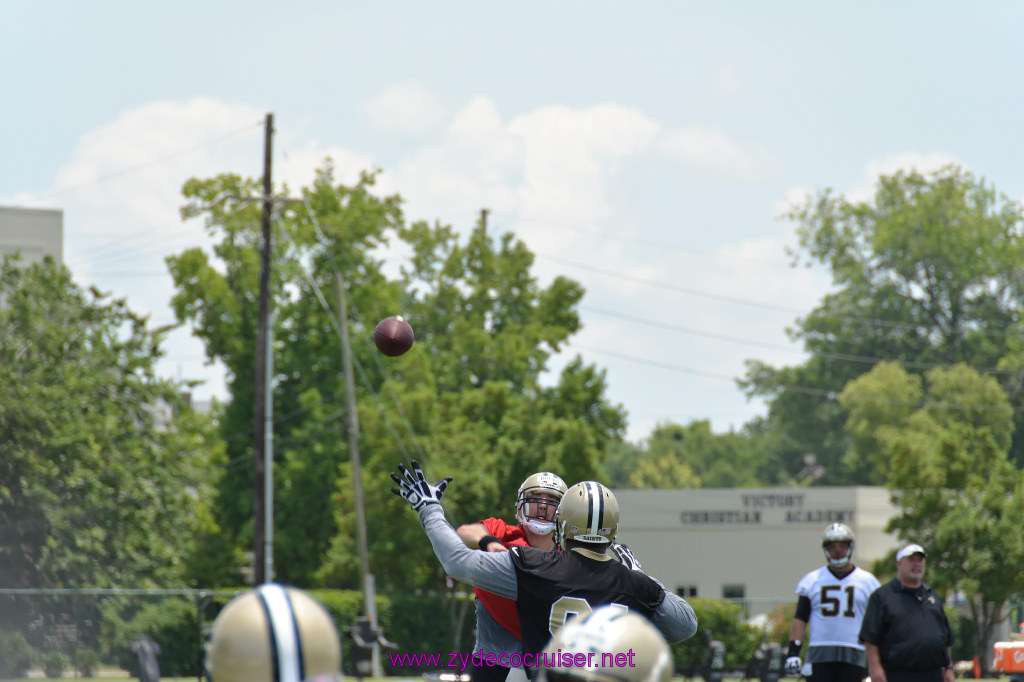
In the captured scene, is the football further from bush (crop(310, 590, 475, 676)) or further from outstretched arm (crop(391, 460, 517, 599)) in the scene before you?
bush (crop(310, 590, 475, 676))

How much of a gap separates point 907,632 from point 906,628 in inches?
1.2

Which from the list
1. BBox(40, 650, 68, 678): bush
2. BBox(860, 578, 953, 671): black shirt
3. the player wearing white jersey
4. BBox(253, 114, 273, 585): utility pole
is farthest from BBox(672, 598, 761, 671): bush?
BBox(860, 578, 953, 671): black shirt

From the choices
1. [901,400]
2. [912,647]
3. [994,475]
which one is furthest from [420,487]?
[901,400]

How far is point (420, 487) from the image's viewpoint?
559 centimetres

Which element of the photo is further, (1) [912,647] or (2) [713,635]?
(2) [713,635]

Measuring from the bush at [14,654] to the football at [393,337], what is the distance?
14.4m

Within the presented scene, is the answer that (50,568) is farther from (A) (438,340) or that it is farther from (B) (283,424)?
(A) (438,340)

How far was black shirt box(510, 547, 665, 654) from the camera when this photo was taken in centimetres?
523

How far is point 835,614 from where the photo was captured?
34.6 ft

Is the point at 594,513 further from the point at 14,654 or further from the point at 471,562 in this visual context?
the point at 14,654

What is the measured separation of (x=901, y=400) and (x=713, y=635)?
34872mm

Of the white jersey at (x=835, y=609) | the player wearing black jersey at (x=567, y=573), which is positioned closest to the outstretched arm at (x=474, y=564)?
the player wearing black jersey at (x=567, y=573)

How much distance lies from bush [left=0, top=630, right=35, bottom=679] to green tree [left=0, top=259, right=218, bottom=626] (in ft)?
21.5

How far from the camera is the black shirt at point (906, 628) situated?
972 cm
